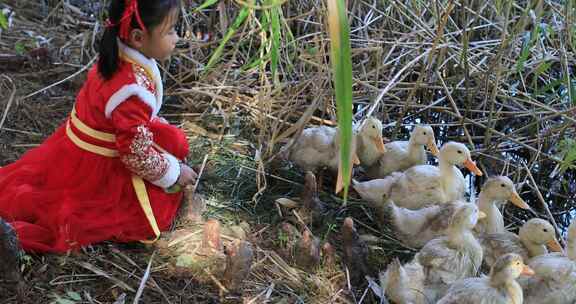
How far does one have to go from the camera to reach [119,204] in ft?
8.04

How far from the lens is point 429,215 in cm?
269

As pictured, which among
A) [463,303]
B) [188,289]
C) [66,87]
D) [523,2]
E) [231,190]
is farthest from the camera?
[523,2]

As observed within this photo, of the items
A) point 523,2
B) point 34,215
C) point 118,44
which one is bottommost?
point 34,215

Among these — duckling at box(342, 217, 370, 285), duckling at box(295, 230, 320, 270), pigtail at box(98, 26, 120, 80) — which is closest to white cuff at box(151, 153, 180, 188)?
pigtail at box(98, 26, 120, 80)

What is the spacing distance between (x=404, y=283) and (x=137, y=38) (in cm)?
115

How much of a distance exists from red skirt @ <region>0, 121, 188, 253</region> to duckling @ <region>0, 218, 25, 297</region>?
0.50ft

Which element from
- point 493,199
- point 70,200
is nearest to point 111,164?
point 70,200

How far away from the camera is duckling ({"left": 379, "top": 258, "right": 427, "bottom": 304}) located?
234cm

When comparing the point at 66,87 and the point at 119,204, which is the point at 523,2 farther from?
the point at 119,204

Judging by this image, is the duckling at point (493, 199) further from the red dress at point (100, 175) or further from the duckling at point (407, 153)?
the red dress at point (100, 175)

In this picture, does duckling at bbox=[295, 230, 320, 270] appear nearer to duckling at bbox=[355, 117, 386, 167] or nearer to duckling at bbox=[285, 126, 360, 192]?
duckling at bbox=[285, 126, 360, 192]

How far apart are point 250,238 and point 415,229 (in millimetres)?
609

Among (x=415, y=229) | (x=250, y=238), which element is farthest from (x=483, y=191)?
(x=250, y=238)

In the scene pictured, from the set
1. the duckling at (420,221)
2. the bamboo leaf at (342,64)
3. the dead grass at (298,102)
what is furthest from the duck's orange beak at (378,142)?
the bamboo leaf at (342,64)
